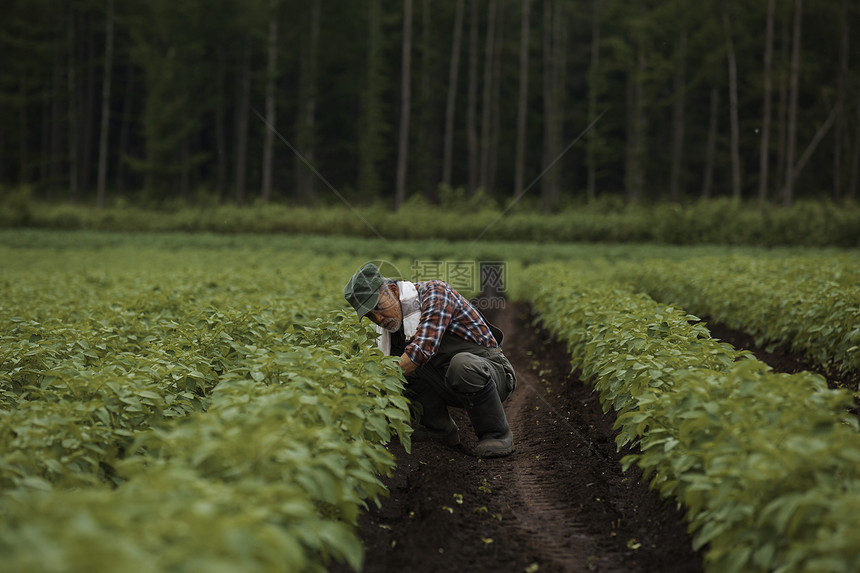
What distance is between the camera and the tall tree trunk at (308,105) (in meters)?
38.7

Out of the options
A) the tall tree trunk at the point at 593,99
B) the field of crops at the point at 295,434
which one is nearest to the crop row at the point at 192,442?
the field of crops at the point at 295,434

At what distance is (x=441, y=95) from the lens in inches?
1750

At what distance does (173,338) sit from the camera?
223 inches

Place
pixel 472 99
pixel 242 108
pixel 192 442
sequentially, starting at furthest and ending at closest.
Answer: pixel 242 108, pixel 472 99, pixel 192 442

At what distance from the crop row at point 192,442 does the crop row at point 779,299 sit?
4.66m

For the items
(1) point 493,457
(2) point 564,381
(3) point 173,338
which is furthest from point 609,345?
(3) point 173,338

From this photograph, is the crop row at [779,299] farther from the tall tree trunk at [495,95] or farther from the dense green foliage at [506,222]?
the tall tree trunk at [495,95]

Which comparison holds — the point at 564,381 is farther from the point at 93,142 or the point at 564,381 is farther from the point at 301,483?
the point at 93,142

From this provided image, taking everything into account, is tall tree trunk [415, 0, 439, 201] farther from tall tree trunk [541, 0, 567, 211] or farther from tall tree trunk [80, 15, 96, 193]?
tall tree trunk [80, 15, 96, 193]

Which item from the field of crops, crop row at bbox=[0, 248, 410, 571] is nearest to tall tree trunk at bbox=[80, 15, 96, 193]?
the field of crops

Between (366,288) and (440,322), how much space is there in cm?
62

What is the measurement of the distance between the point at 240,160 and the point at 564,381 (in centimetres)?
3577

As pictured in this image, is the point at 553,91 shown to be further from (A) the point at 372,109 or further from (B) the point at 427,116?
(A) the point at 372,109

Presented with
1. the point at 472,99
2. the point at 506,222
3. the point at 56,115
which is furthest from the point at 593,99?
the point at 56,115
